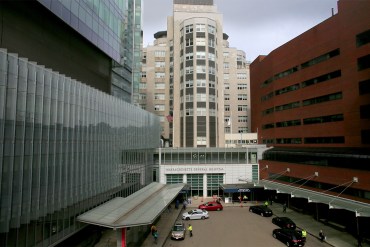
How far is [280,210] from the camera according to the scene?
1777 inches

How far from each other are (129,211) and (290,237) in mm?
15896

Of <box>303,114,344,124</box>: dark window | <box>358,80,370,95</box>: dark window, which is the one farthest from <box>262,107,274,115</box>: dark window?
<box>358,80,370,95</box>: dark window

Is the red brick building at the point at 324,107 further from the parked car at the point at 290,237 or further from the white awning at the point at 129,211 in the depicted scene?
the white awning at the point at 129,211

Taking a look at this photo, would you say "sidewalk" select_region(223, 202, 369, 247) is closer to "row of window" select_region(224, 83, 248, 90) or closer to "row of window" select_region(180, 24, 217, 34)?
"row of window" select_region(180, 24, 217, 34)

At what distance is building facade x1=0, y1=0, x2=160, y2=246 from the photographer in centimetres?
1641

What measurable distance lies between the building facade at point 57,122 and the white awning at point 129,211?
972mm

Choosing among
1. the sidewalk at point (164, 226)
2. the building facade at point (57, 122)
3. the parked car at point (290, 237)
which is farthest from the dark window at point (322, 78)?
the sidewalk at point (164, 226)

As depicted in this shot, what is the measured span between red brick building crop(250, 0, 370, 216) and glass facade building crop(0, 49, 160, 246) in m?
25.5

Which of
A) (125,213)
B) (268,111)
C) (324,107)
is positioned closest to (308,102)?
(324,107)

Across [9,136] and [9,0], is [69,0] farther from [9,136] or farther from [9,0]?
[9,136]

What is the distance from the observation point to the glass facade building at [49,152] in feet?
52.6

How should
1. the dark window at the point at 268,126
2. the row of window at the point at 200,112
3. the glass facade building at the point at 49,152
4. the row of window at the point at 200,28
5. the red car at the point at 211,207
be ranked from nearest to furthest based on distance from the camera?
the glass facade building at the point at 49,152 < the red car at the point at 211,207 < the dark window at the point at 268,126 < the row of window at the point at 200,112 < the row of window at the point at 200,28

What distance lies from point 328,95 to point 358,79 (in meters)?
5.99

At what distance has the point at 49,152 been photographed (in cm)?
1964
